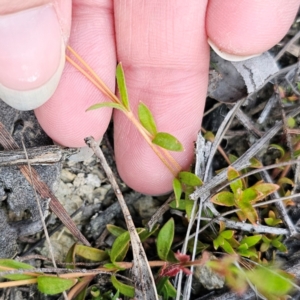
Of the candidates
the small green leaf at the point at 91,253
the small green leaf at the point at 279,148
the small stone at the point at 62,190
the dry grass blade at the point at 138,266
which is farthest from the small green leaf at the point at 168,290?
the small green leaf at the point at 279,148

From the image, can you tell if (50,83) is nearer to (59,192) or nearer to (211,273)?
(59,192)

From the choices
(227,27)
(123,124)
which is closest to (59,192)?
(123,124)

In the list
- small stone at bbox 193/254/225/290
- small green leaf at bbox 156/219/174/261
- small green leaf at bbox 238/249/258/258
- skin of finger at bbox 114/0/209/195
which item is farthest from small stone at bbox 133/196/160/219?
small green leaf at bbox 238/249/258/258

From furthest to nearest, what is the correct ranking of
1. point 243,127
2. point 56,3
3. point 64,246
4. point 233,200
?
point 243,127, point 64,246, point 233,200, point 56,3

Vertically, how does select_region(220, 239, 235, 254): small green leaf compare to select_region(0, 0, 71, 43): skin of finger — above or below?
below

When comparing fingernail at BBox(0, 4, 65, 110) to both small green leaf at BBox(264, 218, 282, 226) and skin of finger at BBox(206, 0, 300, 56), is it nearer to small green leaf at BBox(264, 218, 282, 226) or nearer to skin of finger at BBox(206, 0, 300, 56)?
skin of finger at BBox(206, 0, 300, 56)

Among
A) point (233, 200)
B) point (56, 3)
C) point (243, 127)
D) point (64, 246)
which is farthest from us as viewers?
point (243, 127)

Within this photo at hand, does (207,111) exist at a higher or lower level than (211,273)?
higher

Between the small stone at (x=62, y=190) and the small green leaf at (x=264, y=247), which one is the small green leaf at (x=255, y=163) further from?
the small stone at (x=62, y=190)
